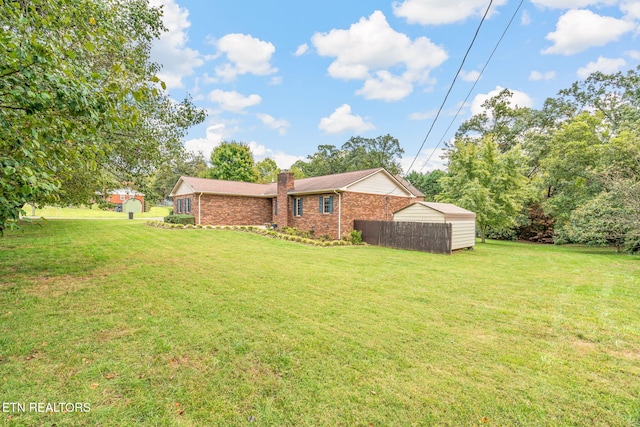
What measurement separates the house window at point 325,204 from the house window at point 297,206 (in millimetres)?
1957

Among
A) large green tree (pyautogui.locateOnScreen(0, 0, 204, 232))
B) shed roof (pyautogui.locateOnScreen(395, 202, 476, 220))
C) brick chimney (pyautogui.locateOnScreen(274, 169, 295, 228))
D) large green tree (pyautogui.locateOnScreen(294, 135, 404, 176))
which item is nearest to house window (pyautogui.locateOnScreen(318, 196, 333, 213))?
brick chimney (pyautogui.locateOnScreen(274, 169, 295, 228))

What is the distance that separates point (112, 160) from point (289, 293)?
7.33 metres

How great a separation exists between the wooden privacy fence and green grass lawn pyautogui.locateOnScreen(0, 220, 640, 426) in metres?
5.62

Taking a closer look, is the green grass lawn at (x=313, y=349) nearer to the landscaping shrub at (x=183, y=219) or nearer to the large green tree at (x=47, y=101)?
the large green tree at (x=47, y=101)

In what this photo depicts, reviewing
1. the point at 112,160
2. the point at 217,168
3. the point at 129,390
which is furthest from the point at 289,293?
the point at 217,168

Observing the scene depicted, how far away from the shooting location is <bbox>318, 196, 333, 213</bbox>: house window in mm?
16938

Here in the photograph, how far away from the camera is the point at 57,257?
29.3ft

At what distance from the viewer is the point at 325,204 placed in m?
17.3

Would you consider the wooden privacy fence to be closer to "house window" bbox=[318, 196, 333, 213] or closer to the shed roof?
the shed roof

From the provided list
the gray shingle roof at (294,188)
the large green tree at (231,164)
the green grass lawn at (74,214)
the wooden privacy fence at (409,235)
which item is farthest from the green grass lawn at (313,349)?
the large green tree at (231,164)

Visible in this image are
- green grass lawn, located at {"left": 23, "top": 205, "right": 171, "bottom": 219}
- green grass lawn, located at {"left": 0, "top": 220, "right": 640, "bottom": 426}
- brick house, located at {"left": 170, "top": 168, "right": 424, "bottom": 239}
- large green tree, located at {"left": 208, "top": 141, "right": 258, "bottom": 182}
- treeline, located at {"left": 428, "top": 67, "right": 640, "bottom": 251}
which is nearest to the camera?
green grass lawn, located at {"left": 0, "top": 220, "right": 640, "bottom": 426}

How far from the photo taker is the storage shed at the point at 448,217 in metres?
13.8

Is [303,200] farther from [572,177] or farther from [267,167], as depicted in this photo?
[267,167]

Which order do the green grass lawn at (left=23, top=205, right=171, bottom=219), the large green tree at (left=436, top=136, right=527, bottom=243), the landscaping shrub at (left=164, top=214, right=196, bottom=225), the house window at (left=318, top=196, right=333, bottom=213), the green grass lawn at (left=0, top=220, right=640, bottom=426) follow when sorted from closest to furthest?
the green grass lawn at (left=0, top=220, right=640, bottom=426), the house window at (left=318, top=196, right=333, bottom=213), the large green tree at (left=436, top=136, right=527, bottom=243), the landscaping shrub at (left=164, top=214, right=196, bottom=225), the green grass lawn at (left=23, top=205, right=171, bottom=219)
